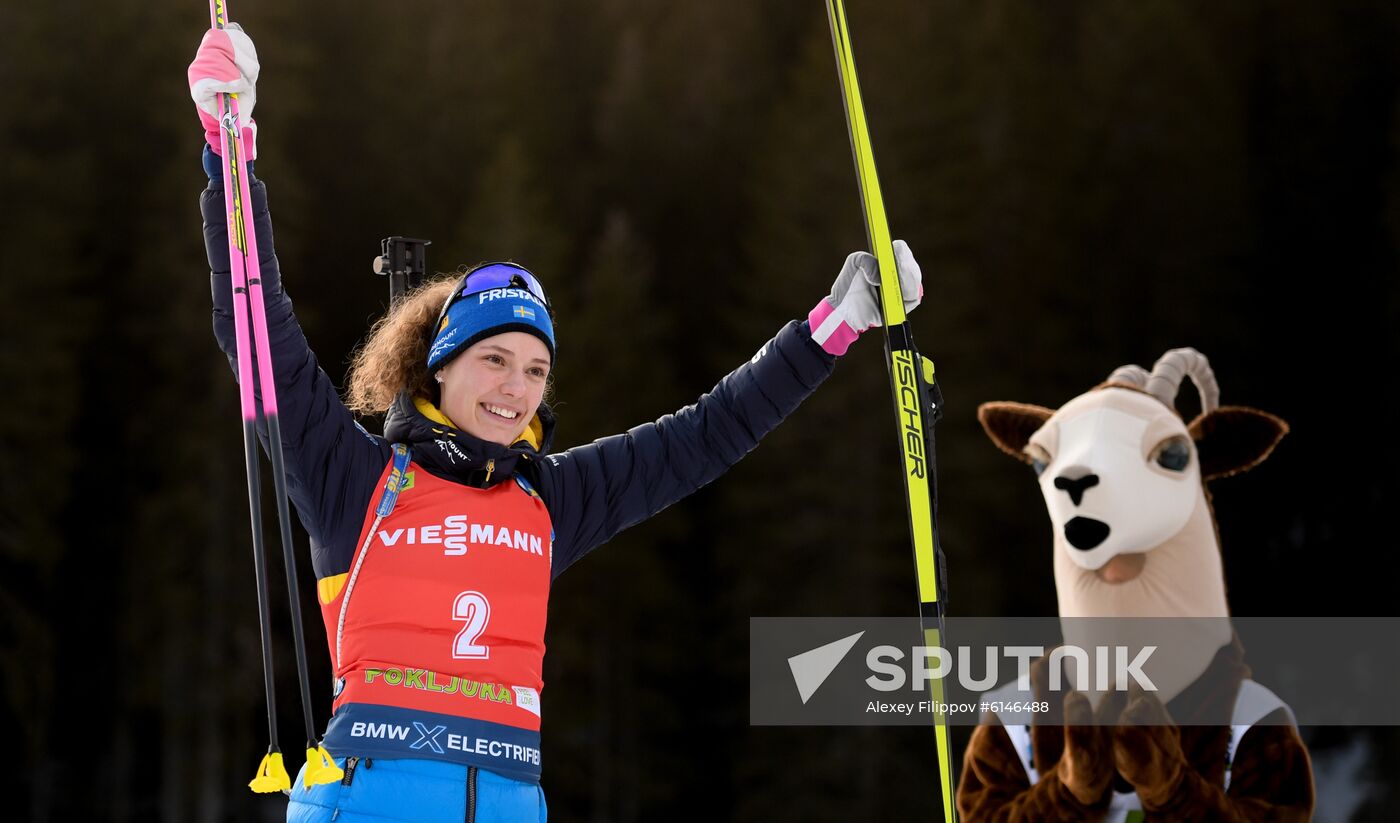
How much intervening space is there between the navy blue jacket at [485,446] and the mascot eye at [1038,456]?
5.88 ft

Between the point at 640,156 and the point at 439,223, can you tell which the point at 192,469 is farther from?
the point at 640,156

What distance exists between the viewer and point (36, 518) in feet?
24.5

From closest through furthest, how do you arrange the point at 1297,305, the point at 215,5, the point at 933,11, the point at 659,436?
the point at 215,5
the point at 659,436
the point at 1297,305
the point at 933,11

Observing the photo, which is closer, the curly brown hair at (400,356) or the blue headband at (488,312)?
the blue headband at (488,312)

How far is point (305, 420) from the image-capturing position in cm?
188

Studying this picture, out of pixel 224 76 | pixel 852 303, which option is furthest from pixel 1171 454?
pixel 224 76

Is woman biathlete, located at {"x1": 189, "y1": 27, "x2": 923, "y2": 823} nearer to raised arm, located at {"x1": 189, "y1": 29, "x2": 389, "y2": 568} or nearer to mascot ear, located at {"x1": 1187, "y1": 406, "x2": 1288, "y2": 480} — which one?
raised arm, located at {"x1": 189, "y1": 29, "x2": 389, "y2": 568}

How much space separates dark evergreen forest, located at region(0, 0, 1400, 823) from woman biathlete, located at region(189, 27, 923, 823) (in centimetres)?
552

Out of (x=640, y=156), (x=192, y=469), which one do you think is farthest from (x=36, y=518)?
(x=640, y=156)

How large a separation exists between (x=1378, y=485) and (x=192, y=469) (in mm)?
6127

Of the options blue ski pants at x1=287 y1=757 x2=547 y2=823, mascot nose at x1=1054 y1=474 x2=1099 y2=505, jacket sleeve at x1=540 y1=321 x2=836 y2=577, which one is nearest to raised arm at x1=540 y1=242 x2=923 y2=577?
jacket sleeve at x1=540 y1=321 x2=836 y2=577

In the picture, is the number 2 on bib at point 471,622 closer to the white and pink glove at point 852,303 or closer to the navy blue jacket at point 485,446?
the navy blue jacket at point 485,446

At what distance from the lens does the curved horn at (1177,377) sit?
3.83m

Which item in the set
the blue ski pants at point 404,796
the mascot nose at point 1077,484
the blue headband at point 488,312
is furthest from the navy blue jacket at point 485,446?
the mascot nose at point 1077,484
